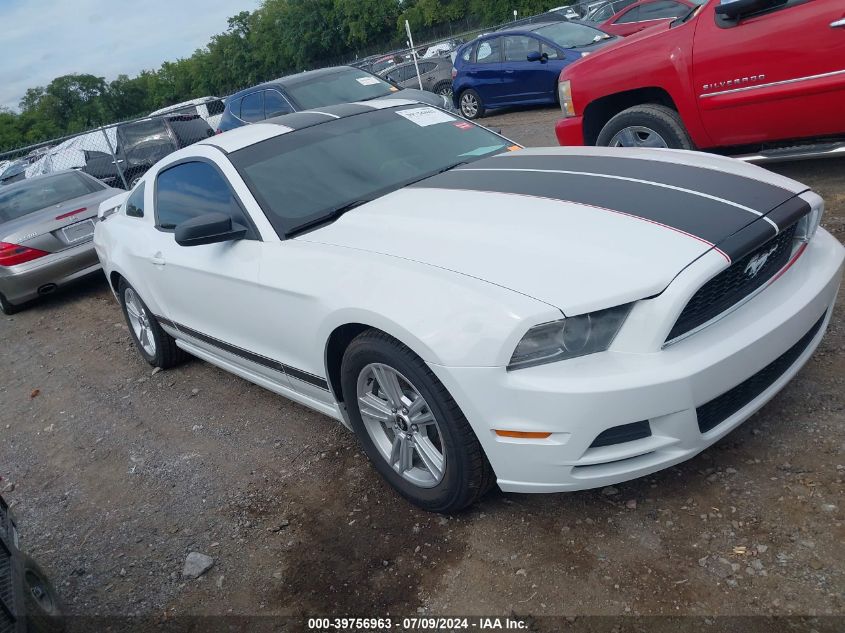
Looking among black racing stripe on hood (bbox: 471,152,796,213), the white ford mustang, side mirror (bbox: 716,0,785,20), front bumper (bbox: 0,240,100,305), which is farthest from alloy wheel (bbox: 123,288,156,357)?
side mirror (bbox: 716,0,785,20)

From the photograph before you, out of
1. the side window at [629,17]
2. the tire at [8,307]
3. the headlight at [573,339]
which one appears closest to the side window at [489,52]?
the side window at [629,17]

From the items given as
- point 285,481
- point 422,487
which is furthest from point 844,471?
point 285,481

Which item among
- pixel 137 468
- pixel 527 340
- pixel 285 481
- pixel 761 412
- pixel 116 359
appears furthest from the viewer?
pixel 116 359

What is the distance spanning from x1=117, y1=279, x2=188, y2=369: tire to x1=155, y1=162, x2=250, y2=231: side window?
31.9 inches

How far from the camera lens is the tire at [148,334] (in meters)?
4.97

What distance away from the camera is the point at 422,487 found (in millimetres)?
2881

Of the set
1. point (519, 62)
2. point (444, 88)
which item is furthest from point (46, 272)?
point (444, 88)

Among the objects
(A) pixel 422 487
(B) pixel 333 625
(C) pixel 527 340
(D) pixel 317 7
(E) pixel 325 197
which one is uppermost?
(D) pixel 317 7

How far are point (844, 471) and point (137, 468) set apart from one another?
347 cm

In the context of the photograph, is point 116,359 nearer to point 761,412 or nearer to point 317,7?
point 761,412

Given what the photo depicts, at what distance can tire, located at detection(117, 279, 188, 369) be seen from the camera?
196 inches

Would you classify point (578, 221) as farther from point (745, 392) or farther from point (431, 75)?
point (431, 75)

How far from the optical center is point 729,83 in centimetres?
507

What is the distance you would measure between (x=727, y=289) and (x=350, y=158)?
2.08m
